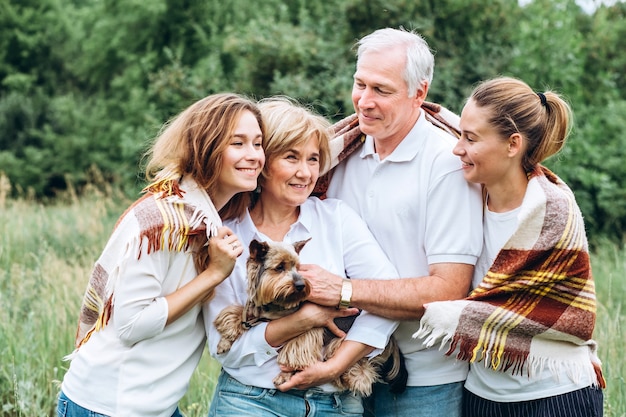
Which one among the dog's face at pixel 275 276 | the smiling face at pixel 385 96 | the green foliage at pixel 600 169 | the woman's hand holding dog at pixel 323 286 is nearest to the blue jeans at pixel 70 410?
the dog's face at pixel 275 276

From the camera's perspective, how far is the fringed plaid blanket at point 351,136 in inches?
151

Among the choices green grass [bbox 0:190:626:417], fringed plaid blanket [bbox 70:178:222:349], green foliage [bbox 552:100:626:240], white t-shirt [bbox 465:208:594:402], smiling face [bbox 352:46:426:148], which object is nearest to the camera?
fringed plaid blanket [bbox 70:178:222:349]

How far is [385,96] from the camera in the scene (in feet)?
12.0

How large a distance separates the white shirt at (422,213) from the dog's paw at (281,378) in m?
0.65

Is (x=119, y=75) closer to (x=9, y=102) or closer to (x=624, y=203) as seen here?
(x=9, y=102)

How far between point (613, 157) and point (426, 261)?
30.9 ft

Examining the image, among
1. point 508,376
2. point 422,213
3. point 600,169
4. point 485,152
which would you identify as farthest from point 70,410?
point 600,169

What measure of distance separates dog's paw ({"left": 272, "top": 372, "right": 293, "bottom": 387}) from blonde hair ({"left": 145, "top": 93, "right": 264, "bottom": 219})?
0.95 metres

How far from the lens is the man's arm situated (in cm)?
335

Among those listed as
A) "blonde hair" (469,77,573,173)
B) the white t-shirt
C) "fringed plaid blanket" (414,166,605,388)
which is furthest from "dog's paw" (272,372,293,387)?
"blonde hair" (469,77,573,173)

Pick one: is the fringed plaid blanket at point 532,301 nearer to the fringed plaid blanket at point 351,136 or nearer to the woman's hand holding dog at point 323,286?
the woman's hand holding dog at point 323,286

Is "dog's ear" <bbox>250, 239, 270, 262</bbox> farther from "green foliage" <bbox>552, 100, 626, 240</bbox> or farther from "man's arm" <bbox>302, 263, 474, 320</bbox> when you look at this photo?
"green foliage" <bbox>552, 100, 626, 240</bbox>

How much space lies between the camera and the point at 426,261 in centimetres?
357

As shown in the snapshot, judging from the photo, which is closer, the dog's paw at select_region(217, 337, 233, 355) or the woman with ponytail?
the woman with ponytail
